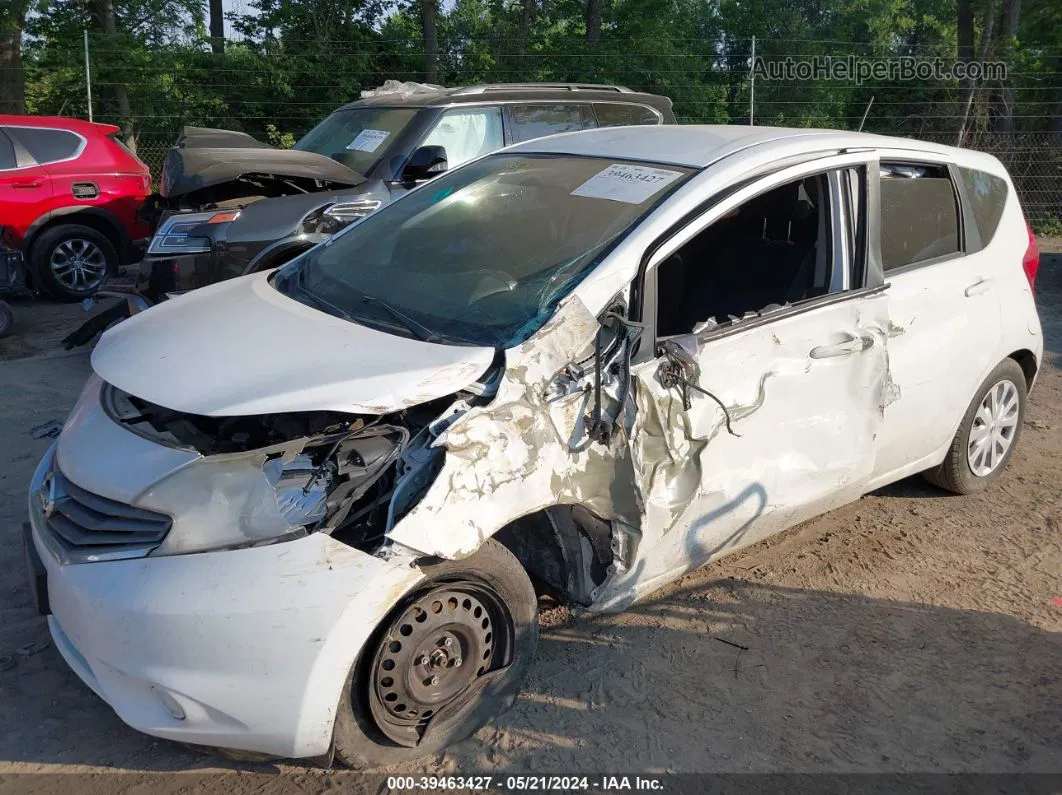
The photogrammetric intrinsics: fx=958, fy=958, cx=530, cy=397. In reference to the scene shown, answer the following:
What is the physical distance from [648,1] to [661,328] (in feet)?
53.7

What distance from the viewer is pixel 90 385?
3506 mm

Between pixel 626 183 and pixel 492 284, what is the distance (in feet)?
2.20

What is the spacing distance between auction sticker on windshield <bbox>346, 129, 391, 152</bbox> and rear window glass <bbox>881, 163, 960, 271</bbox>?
430cm

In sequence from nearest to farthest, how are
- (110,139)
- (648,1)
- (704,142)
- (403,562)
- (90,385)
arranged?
1. (403,562)
2. (90,385)
3. (704,142)
4. (110,139)
5. (648,1)

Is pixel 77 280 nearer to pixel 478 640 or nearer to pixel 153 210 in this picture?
pixel 153 210

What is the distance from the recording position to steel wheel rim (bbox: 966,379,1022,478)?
4.62m

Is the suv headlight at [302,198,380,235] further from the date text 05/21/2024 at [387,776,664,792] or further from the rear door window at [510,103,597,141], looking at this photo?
the date text 05/21/2024 at [387,776,664,792]

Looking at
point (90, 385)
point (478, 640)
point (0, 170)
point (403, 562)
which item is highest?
point (0, 170)

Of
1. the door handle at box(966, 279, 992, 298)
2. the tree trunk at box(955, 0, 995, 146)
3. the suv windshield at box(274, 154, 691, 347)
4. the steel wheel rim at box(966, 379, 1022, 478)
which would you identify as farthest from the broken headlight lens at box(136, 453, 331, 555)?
the tree trunk at box(955, 0, 995, 146)

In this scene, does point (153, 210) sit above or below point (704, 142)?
below

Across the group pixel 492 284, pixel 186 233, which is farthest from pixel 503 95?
pixel 492 284

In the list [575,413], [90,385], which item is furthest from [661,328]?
[90,385]

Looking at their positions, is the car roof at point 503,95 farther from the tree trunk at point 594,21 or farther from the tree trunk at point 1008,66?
the tree trunk at point 594,21

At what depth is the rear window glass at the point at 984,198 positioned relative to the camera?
448 cm
